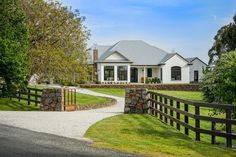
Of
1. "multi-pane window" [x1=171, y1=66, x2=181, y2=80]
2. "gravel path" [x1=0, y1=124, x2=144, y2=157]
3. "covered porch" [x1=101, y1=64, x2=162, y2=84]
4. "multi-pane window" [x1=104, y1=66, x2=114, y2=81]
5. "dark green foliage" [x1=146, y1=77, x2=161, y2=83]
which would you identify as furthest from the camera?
"multi-pane window" [x1=171, y1=66, x2=181, y2=80]

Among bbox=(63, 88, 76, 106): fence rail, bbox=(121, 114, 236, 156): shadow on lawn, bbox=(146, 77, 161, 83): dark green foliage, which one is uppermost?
bbox=(146, 77, 161, 83): dark green foliage

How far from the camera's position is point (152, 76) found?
6906 centimetres

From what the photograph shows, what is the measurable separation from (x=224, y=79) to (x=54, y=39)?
1871 centimetres

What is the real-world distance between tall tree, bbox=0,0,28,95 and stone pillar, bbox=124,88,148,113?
5.51 meters

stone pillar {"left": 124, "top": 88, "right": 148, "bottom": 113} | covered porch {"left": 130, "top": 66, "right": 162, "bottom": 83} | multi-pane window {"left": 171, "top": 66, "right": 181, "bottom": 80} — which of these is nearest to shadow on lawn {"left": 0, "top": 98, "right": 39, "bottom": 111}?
stone pillar {"left": 124, "top": 88, "right": 148, "bottom": 113}

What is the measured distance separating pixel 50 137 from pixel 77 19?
23.4m

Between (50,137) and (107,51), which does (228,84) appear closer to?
(50,137)

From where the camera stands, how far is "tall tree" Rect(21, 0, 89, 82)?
1233 inches

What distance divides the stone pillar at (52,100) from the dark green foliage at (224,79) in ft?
26.9

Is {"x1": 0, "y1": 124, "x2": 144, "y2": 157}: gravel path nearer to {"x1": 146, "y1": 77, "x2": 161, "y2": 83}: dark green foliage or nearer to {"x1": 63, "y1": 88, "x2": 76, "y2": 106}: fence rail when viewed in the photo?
{"x1": 63, "y1": 88, "x2": 76, "y2": 106}: fence rail

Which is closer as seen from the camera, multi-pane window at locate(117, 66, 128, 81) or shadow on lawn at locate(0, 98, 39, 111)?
shadow on lawn at locate(0, 98, 39, 111)

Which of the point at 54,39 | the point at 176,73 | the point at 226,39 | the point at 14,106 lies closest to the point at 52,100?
the point at 14,106

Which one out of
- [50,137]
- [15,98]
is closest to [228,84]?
[50,137]

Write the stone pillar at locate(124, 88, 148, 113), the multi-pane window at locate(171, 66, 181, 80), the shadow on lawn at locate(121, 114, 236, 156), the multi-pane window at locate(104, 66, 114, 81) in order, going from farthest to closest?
1. the multi-pane window at locate(171, 66, 181, 80)
2. the multi-pane window at locate(104, 66, 114, 81)
3. the stone pillar at locate(124, 88, 148, 113)
4. the shadow on lawn at locate(121, 114, 236, 156)
